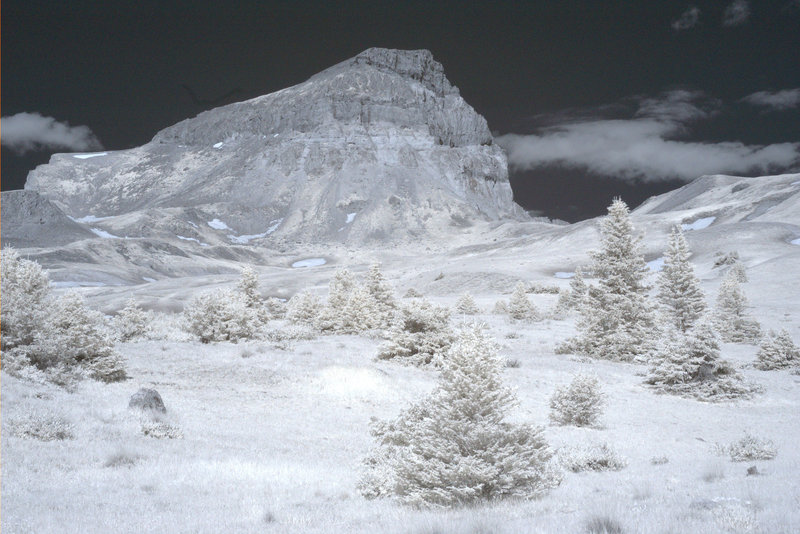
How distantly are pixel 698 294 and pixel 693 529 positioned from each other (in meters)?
31.4

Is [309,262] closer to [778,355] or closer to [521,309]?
[521,309]

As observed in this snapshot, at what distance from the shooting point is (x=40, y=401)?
12.1 meters

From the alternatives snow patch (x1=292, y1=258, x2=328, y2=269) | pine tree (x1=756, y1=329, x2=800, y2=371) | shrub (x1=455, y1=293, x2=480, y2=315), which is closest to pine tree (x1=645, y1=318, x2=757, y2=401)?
pine tree (x1=756, y1=329, x2=800, y2=371)

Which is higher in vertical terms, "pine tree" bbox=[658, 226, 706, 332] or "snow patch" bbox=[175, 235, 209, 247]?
"snow patch" bbox=[175, 235, 209, 247]

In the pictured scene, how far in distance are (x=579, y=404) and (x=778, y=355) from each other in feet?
52.2

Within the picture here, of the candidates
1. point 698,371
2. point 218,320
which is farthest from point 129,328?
point 698,371

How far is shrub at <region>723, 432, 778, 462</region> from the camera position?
10.9m

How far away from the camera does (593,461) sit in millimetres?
10664

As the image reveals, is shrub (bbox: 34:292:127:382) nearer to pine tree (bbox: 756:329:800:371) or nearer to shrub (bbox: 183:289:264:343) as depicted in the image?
shrub (bbox: 183:289:264:343)

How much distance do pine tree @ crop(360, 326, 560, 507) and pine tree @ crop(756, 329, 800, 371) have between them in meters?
22.1

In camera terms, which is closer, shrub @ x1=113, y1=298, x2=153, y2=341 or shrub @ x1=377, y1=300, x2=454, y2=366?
shrub @ x1=377, y1=300, x2=454, y2=366

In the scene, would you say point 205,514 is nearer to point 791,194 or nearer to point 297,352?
point 297,352

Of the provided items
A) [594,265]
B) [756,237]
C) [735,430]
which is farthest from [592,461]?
[756,237]

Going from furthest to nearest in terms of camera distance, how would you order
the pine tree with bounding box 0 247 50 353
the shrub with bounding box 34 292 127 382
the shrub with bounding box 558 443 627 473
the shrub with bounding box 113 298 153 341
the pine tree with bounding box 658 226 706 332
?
the pine tree with bounding box 658 226 706 332 → the shrub with bounding box 113 298 153 341 → the shrub with bounding box 34 292 127 382 → the pine tree with bounding box 0 247 50 353 → the shrub with bounding box 558 443 627 473
